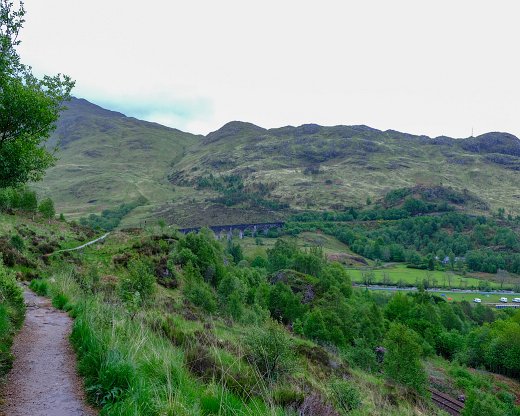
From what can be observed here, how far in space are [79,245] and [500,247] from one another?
7672 inches

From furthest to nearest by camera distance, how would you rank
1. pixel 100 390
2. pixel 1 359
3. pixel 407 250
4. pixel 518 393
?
1. pixel 407 250
2. pixel 518 393
3. pixel 1 359
4. pixel 100 390

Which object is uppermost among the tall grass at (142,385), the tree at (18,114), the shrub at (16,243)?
the tree at (18,114)

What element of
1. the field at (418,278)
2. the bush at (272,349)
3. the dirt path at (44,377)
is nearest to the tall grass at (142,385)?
the dirt path at (44,377)

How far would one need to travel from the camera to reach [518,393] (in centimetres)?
5669

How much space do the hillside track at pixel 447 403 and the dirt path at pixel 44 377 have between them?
141 ft

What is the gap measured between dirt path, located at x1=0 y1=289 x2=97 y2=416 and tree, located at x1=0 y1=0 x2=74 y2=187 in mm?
4935

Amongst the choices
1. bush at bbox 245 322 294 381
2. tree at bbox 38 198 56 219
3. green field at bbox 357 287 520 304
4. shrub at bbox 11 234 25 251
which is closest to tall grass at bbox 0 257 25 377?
bush at bbox 245 322 294 381

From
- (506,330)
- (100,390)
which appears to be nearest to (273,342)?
(100,390)

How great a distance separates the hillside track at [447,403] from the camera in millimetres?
A: 41375

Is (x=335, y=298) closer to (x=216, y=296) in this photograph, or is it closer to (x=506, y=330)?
(x=216, y=296)

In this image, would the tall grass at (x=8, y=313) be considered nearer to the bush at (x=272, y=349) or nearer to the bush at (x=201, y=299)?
the bush at (x=272, y=349)

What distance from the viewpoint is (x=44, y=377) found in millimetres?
7645

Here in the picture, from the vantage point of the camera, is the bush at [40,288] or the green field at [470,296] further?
the green field at [470,296]

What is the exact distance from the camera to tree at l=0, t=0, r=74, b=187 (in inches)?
445
